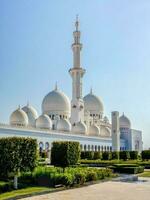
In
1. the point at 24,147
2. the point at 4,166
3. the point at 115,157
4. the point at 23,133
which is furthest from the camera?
the point at 23,133

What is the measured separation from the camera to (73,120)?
59.8 metres

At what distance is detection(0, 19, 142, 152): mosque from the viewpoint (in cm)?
5191

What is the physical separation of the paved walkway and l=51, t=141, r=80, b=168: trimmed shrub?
279cm

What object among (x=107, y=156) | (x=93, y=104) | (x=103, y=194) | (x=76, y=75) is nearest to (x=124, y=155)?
(x=107, y=156)

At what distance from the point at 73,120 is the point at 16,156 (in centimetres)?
4622

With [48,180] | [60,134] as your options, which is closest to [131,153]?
[60,134]

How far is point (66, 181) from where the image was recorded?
14.1 m

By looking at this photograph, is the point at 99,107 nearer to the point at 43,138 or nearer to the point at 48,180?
the point at 43,138

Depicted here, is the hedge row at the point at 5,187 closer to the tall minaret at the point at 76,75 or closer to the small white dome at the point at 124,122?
the tall minaret at the point at 76,75

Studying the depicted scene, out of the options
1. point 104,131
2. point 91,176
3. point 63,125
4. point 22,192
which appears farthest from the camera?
point 104,131

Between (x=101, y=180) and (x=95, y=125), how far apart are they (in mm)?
48524

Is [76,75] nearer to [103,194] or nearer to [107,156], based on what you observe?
[107,156]

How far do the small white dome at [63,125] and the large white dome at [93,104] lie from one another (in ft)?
39.1

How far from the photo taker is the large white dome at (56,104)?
58906mm
